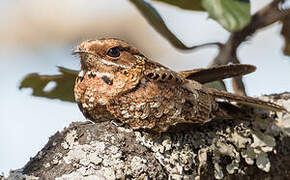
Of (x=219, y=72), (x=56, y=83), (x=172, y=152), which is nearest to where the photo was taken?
(x=172, y=152)

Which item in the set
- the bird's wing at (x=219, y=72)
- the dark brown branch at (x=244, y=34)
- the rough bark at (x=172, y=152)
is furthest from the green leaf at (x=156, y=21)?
the rough bark at (x=172, y=152)

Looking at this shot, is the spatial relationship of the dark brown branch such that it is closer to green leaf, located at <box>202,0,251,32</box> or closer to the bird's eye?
green leaf, located at <box>202,0,251,32</box>

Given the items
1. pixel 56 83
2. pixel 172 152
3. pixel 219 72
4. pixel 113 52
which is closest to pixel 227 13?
pixel 219 72

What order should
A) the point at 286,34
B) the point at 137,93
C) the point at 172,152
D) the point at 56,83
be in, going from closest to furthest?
the point at 172,152
the point at 137,93
the point at 56,83
the point at 286,34

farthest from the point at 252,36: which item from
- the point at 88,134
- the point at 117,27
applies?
the point at 117,27

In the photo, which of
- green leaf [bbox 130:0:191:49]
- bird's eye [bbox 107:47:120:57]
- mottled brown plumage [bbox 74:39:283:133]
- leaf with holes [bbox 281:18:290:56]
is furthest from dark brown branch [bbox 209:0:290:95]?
bird's eye [bbox 107:47:120:57]

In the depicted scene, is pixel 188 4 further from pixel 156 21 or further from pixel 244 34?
pixel 244 34

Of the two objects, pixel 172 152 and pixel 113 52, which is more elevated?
pixel 113 52
